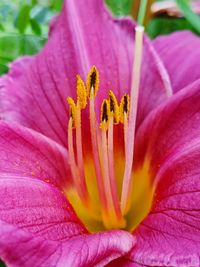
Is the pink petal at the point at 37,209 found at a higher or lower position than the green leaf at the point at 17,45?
lower

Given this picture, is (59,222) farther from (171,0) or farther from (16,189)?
(171,0)

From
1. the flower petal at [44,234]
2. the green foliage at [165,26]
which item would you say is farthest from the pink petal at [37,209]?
the green foliage at [165,26]

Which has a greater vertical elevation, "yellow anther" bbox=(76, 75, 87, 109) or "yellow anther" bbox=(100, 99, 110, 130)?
Answer: "yellow anther" bbox=(76, 75, 87, 109)

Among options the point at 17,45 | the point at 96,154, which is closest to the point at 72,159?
the point at 96,154

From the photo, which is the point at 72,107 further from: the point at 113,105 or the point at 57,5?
the point at 57,5

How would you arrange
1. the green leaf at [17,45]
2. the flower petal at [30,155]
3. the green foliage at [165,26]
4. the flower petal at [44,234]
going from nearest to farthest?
the flower petal at [44,234] < the flower petal at [30,155] < the green leaf at [17,45] < the green foliage at [165,26]

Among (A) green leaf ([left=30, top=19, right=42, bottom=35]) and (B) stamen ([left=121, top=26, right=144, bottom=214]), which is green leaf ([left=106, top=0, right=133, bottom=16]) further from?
(B) stamen ([left=121, top=26, right=144, bottom=214])

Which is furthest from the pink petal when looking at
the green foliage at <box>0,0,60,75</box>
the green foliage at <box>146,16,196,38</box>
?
the green foliage at <box>146,16,196,38</box>

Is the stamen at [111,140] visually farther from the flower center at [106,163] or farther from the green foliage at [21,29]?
the green foliage at [21,29]
